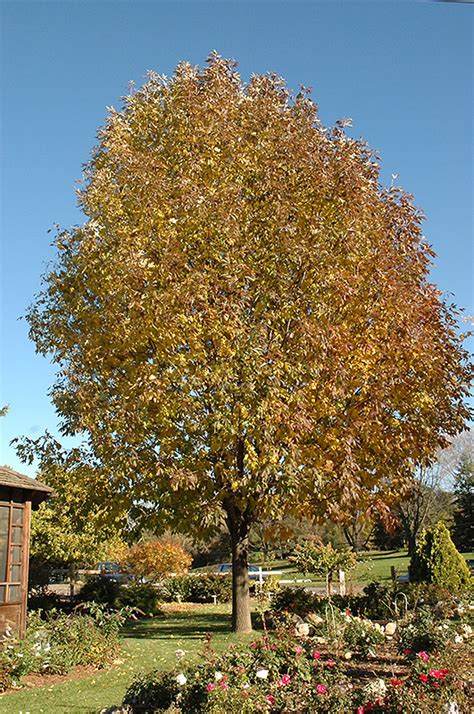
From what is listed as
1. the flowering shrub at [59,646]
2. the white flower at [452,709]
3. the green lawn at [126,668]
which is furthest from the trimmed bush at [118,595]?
the white flower at [452,709]

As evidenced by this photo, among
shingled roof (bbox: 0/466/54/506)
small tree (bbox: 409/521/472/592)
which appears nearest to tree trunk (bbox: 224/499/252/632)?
shingled roof (bbox: 0/466/54/506)

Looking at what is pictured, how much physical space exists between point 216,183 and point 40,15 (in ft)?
15.4

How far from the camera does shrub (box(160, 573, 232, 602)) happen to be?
70.1 feet

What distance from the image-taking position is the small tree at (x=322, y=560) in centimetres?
1623

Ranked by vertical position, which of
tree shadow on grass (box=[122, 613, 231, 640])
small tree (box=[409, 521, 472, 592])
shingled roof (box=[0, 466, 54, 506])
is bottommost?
tree shadow on grass (box=[122, 613, 231, 640])

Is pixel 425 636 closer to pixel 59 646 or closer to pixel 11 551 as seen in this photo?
pixel 59 646

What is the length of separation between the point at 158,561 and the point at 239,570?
38.3 ft

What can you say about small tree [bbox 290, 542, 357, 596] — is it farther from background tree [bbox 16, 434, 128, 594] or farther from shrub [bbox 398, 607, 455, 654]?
shrub [bbox 398, 607, 455, 654]

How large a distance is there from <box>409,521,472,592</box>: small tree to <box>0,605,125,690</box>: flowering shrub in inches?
314

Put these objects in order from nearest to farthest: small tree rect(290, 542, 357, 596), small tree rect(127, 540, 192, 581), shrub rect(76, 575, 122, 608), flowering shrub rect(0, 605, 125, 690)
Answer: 1. flowering shrub rect(0, 605, 125, 690)
2. small tree rect(290, 542, 357, 596)
3. shrub rect(76, 575, 122, 608)
4. small tree rect(127, 540, 192, 581)

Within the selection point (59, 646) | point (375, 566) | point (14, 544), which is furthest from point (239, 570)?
point (375, 566)

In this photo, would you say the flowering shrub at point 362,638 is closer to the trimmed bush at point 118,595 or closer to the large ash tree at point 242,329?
the large ash tree at point 242,329

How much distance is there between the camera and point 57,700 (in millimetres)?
7453

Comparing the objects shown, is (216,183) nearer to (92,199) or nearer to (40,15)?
(92,199)
